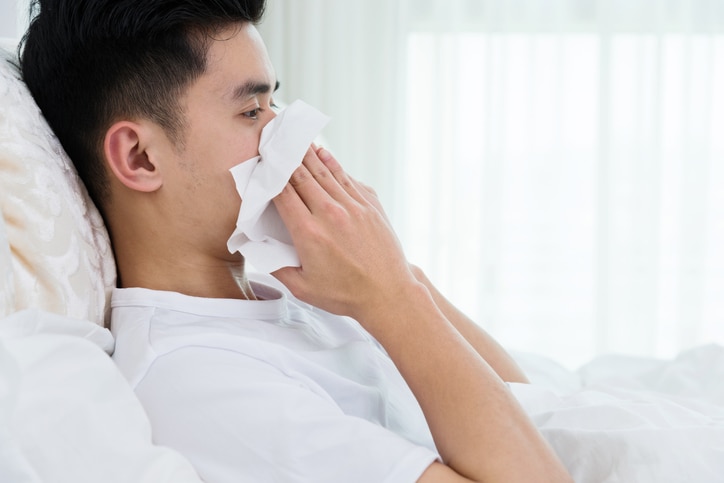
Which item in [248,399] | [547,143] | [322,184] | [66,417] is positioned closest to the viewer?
[66,417]

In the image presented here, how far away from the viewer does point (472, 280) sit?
131 inches

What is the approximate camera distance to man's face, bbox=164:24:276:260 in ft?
3.50

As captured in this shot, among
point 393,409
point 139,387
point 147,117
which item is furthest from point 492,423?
point 147,117

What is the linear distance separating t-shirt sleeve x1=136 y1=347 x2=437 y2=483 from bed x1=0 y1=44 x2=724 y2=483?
0.05 m

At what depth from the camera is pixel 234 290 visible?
1.17 meters

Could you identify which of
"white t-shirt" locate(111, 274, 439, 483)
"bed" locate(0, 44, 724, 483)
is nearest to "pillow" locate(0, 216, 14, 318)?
"bed" locate(0, 44, 724, 483)

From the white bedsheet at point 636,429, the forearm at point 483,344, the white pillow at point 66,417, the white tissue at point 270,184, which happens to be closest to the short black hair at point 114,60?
the white tissue at point 270,184

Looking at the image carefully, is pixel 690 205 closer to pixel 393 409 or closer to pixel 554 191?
pixel 554 191

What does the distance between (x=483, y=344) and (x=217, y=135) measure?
1.98 ft

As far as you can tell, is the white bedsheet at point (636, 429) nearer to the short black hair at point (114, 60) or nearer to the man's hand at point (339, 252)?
the man's hand at point (339, 252)

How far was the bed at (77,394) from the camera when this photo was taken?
71cm

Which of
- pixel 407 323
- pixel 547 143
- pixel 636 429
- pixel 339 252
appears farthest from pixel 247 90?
pixel 547 143

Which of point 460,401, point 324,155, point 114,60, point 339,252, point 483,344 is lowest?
point 483,344

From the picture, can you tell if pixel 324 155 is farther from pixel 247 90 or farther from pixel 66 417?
pixel 66 417
